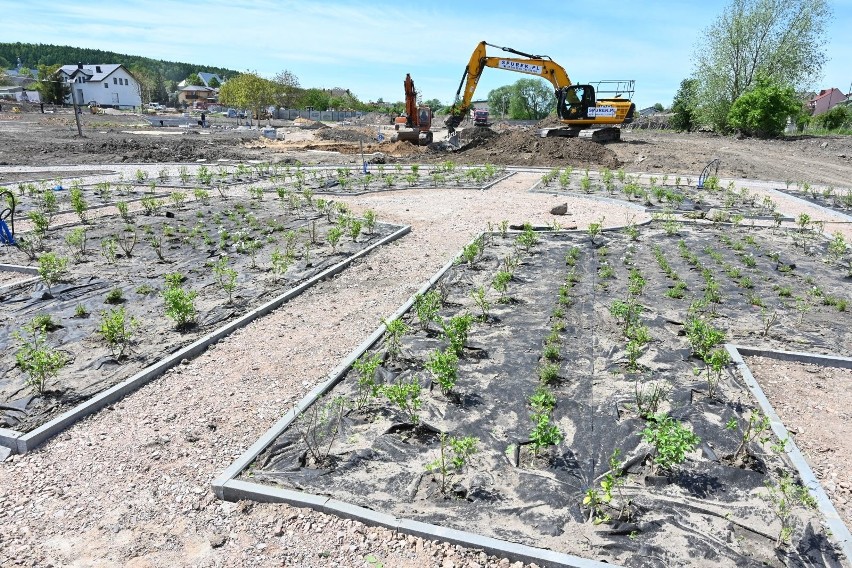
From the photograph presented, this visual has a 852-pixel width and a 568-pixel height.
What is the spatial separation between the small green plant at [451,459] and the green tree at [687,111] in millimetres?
45921

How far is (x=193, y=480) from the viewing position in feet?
12.4

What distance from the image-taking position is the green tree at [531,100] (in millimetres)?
82662

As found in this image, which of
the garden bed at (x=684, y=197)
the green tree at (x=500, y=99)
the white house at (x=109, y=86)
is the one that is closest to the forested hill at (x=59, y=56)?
the white house at (x=109, y=86)

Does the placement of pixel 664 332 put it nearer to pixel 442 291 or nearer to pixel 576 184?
pixel 442 291

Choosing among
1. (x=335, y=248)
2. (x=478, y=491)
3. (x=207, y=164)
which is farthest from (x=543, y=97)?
(x=478, y=491)

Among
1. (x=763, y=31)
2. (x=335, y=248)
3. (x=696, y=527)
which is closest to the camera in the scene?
(x=696, y=527)

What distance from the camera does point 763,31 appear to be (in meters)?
39.6

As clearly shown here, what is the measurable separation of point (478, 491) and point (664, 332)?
132 inches

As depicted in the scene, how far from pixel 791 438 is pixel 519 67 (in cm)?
2324

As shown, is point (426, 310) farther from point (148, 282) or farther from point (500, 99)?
point (500, 99)

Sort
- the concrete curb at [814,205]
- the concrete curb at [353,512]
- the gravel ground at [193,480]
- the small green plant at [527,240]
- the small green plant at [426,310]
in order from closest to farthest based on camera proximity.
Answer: the concrete curb at [353,512], the gravel ground at [193,480], the small green plant at [426,310], the small green plant at [527,240], the concrete curb at [814,205]

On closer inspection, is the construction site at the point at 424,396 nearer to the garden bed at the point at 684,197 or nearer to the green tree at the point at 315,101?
the garden bed at the point at 684,197

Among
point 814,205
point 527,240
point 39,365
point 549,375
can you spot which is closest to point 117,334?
point 39,365

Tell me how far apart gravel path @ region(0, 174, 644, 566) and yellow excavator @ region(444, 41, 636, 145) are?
20.0 m
